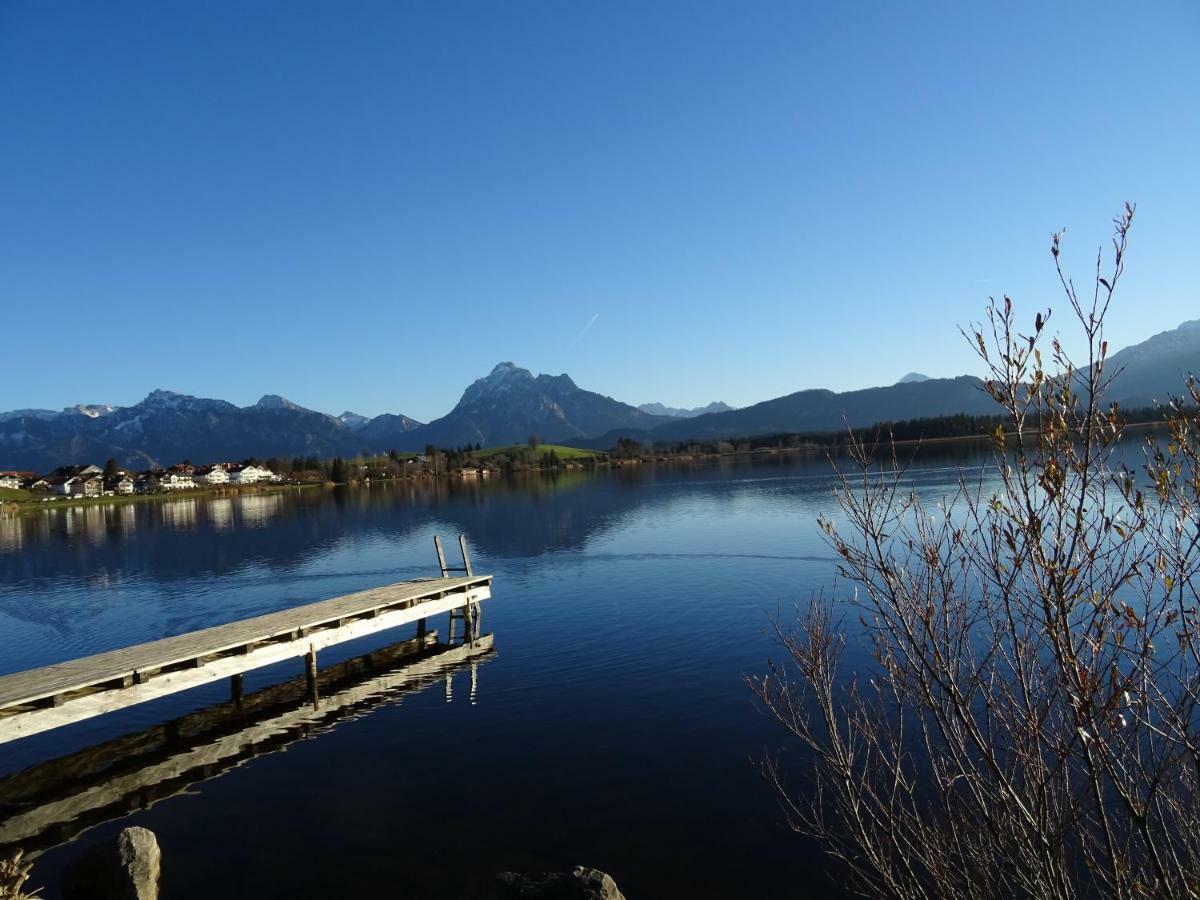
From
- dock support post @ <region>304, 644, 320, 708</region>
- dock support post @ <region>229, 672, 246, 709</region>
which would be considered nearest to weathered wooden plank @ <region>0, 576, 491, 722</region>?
dock support post @ <region>304, 644, 320, 708</region>

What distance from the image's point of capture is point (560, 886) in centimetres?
891

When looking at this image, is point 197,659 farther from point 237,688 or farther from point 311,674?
point 311,674

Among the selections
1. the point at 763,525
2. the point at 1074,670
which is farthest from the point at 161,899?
the point at 763,525

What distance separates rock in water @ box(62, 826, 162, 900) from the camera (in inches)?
395

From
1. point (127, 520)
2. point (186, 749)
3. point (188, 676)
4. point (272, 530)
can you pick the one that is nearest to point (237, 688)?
point (188, 676)

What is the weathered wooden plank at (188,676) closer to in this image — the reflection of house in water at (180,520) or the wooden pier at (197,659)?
the wooden pier at (197,659)

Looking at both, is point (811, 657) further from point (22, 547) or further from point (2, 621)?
point (22, 547)

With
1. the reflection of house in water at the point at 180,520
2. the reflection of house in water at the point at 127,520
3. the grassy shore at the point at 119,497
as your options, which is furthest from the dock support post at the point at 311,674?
the grassy shore at the point at 119,497

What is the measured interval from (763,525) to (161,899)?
4080 cm

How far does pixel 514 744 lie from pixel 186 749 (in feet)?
24.4

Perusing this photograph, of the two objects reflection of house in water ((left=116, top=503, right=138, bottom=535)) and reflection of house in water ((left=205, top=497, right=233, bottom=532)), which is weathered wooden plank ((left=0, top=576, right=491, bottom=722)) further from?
reflection of house in water ((left=116, top=503, right=138, bottom=535))

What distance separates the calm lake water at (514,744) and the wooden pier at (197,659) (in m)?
1.87

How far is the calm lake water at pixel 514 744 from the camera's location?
10.8 m

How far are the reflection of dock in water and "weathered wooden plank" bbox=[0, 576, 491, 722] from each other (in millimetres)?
1685
